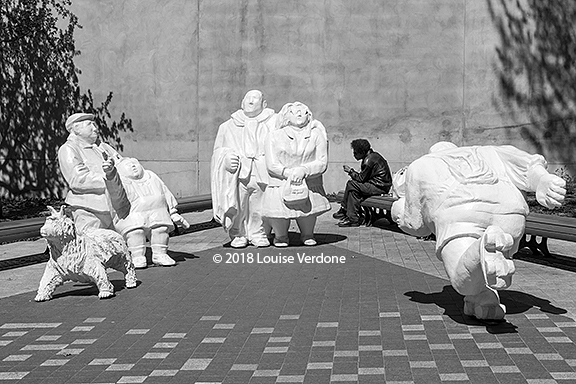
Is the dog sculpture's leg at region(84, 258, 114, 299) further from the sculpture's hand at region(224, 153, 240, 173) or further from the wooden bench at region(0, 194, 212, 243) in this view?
the sculpture's hand at region(224, 153, 240, 173)

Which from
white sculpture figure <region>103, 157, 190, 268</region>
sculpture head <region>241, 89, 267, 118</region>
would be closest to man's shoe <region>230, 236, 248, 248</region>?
white sculpture figure <region>103, 157, 190, 268</region>

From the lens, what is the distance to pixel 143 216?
8.48 metres

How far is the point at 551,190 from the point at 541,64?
10373 mm

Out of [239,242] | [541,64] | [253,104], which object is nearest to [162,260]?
[239,242]

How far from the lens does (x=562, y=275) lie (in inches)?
314

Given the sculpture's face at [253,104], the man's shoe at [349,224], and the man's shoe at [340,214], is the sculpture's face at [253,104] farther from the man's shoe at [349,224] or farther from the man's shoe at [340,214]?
the man's shoe at [340,214]

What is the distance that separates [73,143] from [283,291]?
10.6 ft

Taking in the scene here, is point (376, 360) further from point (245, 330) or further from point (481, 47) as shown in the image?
point (481, 47)

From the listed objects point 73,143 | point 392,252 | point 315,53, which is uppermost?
point 315,53

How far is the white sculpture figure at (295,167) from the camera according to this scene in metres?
9.53

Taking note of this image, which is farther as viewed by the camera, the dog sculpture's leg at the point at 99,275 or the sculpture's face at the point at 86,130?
the sculpture's face at the point at 86,130

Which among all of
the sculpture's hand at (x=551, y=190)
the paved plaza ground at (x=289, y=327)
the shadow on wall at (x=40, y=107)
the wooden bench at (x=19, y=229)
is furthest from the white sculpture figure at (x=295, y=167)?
the shadow on wall at (x=40, y=107)

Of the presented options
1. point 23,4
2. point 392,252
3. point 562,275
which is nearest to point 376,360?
point 562,275

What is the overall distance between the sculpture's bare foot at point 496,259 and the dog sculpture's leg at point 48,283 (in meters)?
3.79
